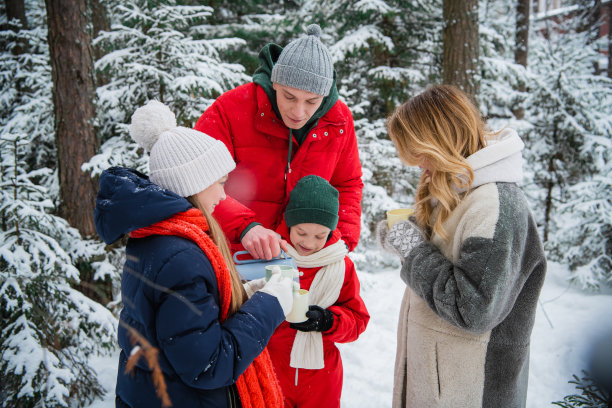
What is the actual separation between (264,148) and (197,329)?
1268mm

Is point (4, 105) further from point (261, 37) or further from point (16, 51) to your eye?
point (261, 37)

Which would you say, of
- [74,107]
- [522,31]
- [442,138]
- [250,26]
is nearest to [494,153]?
[442,138]

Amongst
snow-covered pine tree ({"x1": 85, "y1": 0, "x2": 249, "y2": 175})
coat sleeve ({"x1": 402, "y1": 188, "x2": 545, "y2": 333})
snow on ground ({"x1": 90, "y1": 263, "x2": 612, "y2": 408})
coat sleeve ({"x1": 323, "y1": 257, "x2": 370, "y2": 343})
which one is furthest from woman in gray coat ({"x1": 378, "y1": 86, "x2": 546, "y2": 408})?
snow-covered pine tree ({"x1": 85, "y1": 0, "x2": 249, "y2": 175})

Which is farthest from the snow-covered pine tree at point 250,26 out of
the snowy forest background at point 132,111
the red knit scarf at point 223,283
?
the red knit scarf at point 223,283

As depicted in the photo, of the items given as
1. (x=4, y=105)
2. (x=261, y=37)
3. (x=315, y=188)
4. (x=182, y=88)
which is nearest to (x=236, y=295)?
(x=315, y=188)

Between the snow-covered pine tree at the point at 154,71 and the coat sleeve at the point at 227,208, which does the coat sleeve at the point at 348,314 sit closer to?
the coat sleeve at the point at 227,208

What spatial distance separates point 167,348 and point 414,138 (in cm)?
140

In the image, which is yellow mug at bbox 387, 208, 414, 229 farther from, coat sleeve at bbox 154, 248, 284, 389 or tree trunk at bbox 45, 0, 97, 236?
tree trunk at bbox 45, 0, 97, 236

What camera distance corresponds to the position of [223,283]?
145cm

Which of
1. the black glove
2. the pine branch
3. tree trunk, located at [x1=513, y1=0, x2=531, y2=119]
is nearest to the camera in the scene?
the pine branch

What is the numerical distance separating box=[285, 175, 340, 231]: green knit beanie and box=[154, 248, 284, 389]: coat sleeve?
82 cm

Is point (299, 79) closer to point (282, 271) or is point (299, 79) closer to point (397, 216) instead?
point (397, 216)

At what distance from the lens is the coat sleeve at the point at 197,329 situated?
4.06 ft

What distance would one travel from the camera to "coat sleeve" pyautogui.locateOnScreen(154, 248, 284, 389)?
1.24 metres
